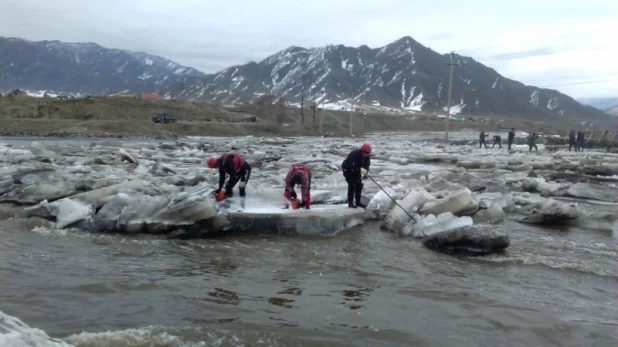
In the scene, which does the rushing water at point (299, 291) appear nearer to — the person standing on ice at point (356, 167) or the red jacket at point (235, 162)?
the person standing on ice at point (356, 167)

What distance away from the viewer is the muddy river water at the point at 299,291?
4836 millimetres

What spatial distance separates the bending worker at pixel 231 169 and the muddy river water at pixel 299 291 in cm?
186

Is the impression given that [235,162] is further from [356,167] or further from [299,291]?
[299,291]

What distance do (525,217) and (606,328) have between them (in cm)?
622

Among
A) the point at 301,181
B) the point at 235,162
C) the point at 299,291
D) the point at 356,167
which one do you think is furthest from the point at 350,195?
the point at 299,291

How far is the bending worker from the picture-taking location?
10.1m

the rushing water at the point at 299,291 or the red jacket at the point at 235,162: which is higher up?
the red jacket at the point at 235,162

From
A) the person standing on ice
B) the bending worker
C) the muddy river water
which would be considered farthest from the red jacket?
the person standing on ice

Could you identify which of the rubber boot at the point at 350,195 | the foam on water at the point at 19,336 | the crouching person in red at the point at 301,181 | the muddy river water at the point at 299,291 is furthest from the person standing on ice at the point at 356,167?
the foam on water at the point at 19,336

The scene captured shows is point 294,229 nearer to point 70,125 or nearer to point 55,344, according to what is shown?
point 55,344

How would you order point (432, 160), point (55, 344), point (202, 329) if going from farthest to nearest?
point (432, 160) → point (202, 329) → point (55, 344)

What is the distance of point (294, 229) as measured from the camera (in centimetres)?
930

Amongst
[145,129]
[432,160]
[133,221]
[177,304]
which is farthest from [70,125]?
[177,304]

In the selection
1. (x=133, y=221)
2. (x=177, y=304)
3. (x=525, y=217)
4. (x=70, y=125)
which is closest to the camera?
(x=177, y=304)
